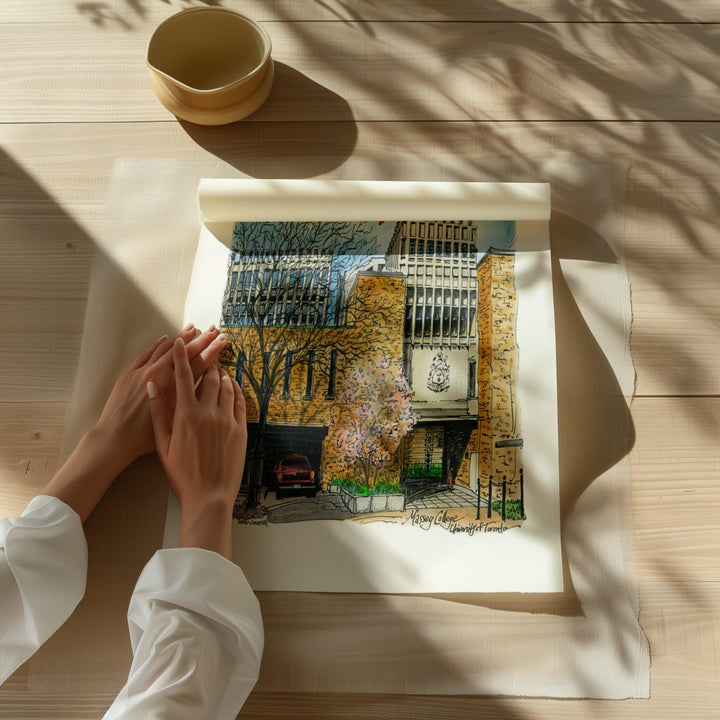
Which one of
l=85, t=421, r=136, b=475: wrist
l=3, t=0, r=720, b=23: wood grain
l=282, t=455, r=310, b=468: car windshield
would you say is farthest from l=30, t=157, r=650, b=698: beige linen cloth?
l=3, t=0, r=720, b=23: wood grain

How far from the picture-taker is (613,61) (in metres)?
0.84

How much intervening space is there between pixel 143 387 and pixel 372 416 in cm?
23

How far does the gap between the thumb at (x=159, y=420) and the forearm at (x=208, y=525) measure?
6 centimetres

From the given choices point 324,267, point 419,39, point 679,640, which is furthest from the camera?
point 419,39

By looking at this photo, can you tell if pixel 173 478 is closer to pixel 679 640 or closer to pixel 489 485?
pixel 489 485

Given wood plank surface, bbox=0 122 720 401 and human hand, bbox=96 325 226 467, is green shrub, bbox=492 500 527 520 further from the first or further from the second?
human hand, bbox=96 325 226 467

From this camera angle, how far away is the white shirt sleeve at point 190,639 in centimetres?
55

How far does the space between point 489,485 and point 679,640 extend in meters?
0.21

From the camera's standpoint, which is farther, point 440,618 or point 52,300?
point 52,300

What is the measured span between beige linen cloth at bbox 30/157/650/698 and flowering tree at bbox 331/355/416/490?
0.13 metres

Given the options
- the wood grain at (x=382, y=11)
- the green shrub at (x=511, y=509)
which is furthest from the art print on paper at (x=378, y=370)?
the wood grain at (x=382, y=11)

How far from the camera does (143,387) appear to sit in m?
0.69

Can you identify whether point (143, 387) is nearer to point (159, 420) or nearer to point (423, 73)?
point (159, 420)

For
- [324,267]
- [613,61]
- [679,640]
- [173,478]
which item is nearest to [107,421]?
[173,478]
